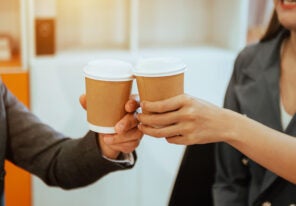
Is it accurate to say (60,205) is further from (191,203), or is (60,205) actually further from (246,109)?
A: (246,109)

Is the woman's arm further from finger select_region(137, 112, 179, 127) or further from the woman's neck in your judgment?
the woman's neck

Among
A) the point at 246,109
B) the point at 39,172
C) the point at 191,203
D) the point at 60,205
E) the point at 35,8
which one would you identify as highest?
the point at 35,8

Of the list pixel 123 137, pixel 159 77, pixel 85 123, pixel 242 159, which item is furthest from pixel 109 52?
pixel 159 77

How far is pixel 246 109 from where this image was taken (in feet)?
4.65

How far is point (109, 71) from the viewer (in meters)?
1.01

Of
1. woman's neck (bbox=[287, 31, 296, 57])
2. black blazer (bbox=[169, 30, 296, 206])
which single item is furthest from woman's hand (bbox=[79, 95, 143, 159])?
woman's neck (bbox=[287, 31, 296, 57])

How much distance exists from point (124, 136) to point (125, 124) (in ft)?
0.34

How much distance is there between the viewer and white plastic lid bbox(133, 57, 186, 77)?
953mm

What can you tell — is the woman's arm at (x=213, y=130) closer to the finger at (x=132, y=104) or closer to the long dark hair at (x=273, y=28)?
the finger at (x=132, y=104)

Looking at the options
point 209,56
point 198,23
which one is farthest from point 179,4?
point 209,56

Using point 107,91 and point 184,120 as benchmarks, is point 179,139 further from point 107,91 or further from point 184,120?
point 107,91

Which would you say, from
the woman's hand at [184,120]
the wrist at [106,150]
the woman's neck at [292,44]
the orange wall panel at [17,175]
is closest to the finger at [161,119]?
the woman's hand at [184,120]

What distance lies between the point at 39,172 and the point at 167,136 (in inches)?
23.0

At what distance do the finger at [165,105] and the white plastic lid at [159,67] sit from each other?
6 cm
